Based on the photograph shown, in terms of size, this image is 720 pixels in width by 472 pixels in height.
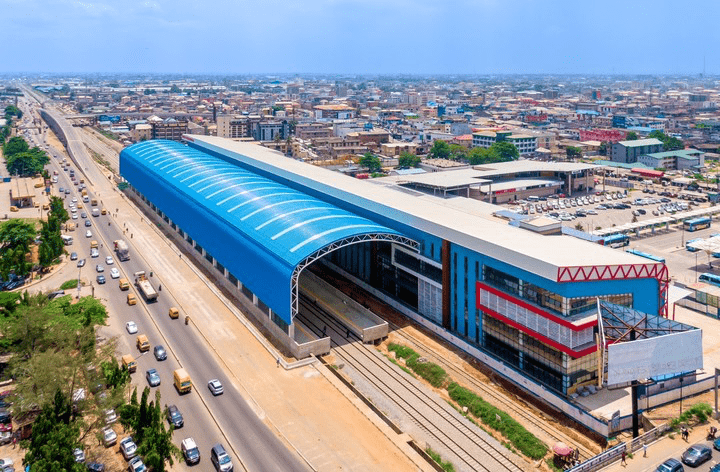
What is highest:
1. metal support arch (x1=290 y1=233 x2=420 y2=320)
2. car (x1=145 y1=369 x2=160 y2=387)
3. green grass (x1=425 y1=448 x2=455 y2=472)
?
metal support arch (x1=290 y1=233 x2=420 y2=320)

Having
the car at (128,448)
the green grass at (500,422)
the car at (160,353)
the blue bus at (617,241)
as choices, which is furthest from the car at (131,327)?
the blue bus at (617,241)

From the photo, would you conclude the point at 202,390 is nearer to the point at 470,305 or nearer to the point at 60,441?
the point at 60,441

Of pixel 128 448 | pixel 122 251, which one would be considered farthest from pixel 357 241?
pixel 122 251

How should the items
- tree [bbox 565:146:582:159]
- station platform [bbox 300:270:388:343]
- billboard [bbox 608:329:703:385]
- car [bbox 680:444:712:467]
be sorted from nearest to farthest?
car [bbox 680:444:712:467]
billboard [bbox 608:329:703:385]
station platform [bbox 300:270:388:343]
tree [bbox 565:146:582:159]

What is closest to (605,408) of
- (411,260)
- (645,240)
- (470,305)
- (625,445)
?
(625,445)

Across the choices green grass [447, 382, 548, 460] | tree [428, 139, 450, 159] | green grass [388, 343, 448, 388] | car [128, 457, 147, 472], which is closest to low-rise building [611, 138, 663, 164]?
tree [428, 139, 450, 159]

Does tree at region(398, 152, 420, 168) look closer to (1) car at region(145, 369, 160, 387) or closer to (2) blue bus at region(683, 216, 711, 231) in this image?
(2) blue bus at region(683, 216, 711, 231)

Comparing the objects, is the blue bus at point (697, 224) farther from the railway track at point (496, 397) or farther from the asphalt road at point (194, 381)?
the asphalt road at point (194, 381)
